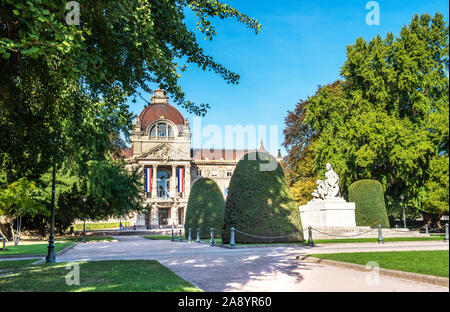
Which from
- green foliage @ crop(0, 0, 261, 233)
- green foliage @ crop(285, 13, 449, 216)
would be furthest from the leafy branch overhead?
green foliage @ crop(285, 13, 449, 216)

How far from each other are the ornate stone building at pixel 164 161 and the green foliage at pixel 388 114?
4445 cm

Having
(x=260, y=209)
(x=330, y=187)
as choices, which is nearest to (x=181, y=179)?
(x=330, y=187)

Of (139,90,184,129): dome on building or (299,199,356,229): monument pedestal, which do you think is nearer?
(299,199,356,229): monument pedestal

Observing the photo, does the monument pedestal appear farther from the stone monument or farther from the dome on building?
the dome on building

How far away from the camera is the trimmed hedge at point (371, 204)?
26.7m

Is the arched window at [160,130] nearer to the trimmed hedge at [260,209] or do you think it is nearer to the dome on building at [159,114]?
the dome on building at [159,114]

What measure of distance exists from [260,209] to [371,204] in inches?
462

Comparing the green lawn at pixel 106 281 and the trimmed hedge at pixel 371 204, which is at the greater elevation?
the trimmed hedge at pixel 371 204

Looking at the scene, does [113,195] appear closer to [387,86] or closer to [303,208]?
[303,208]

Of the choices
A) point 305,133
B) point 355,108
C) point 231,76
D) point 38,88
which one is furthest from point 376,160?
point 38,88

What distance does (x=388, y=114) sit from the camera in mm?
31938

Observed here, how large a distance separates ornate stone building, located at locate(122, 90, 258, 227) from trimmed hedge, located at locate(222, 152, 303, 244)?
171ft

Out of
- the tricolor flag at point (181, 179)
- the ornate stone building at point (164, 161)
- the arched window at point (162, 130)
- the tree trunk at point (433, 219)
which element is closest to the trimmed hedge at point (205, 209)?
the tree trunk at point (433, 219)

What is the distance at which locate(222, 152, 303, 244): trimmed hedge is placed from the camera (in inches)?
736
